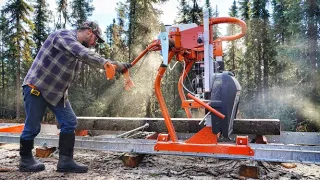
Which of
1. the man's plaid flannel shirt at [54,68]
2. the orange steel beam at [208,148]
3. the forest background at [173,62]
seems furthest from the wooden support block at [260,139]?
the forest background at [173,62]

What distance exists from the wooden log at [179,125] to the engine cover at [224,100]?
1492 mm

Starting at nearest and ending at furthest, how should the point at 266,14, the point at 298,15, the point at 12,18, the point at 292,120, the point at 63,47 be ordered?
the point at 63,47
the point at 292,120
the point at 298,15
the point at 12,18
the point at 266,14

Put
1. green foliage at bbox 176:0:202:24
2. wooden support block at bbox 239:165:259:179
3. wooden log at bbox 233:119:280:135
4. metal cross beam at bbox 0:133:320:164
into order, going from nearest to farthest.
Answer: metal cross beam at bbox 0:133:320:164 < wooden support block at bbox 239:165:259:179 < wooden log at bbox 233:119:280:135 < green foliage at bbox 176:0:202:24

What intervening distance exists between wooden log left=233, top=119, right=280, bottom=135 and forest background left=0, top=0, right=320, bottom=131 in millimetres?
8637

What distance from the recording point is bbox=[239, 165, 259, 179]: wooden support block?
377 centimetres

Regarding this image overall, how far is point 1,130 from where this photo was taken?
229 inches

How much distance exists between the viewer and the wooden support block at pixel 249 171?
3.77 metres

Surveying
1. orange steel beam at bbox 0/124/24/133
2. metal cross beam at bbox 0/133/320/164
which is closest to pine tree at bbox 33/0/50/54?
orange steel beam at bbox 0/124/24/133

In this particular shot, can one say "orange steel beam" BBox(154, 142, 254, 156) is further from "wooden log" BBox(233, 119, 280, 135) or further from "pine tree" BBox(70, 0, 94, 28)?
"pine tree" BBox(70, 0, 94, 28)

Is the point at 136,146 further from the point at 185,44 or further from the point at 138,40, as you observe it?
the point at 138,40

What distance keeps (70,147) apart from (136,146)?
1009 millimetres

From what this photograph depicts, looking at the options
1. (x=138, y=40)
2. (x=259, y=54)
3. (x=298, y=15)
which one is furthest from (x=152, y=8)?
(x=259, y=54)

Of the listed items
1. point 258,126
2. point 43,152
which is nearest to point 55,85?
point 43,152

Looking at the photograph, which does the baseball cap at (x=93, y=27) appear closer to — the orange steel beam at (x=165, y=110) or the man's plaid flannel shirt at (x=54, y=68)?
the man's plaid flannel shirt at (x=54, y=68)
